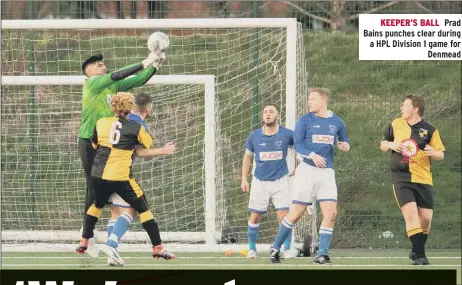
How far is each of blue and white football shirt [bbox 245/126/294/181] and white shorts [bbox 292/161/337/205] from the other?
473mm

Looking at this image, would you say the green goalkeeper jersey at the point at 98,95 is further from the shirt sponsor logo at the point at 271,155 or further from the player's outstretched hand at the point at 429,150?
the player's outstretched hand at the point at 429,150

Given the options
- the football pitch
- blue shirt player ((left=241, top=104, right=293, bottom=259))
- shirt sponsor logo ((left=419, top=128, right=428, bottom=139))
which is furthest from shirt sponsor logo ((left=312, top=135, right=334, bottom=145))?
the football pitch

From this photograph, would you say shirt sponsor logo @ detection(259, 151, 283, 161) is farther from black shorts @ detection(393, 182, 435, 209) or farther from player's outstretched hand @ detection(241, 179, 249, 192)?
black shorts @ detection(393, 182, 435, 209)

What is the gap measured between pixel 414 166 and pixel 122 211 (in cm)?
258

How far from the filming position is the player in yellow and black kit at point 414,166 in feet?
38.3

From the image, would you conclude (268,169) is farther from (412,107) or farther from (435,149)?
(435,149)

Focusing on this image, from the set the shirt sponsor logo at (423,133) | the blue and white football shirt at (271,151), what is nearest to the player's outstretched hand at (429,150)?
the shirt sponsor logo at (423,133)

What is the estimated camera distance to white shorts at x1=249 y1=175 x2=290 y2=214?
1234cm

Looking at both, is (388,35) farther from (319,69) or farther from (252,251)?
(252,251)

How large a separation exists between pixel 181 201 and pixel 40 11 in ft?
11.4

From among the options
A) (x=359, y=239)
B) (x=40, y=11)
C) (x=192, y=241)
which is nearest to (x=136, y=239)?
(x=192, y=241)

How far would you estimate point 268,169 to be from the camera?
40.5 feet
